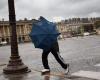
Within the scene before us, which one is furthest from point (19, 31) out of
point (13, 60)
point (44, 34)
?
→ point (44, 34)

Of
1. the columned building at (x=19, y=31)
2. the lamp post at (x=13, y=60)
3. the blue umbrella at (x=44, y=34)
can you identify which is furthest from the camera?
the columned building at (x=19, y=31)

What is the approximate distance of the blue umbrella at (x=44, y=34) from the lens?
10609 mm

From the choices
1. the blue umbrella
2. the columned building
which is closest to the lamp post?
the blue umbrella

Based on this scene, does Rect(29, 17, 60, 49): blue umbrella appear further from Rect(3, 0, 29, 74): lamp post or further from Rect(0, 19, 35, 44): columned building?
Rect(0, 19, 35, 44): columned building

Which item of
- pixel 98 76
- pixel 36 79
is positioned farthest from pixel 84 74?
pixel 36 79

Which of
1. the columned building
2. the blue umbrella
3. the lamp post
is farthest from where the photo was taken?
the columned building

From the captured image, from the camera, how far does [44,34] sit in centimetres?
1065

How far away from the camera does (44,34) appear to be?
10.6 m

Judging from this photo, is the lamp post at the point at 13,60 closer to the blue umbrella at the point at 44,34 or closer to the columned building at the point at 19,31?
the blue umbrella at the point at 44,34

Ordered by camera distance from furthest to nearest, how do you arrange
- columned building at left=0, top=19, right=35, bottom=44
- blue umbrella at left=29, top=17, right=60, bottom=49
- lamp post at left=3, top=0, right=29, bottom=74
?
columned building at left=0, top=19, right=35, bottom=44 < lamp post at left=3, top=0, right=29, bottom=74 < blue umbrella at left=29, top=17, right=60, bottom=49

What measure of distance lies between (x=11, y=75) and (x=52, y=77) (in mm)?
1703

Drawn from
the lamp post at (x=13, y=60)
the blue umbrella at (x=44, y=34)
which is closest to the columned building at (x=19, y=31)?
the lamp post at (x=13, y=60)

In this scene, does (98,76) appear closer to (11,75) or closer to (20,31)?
(11,75)

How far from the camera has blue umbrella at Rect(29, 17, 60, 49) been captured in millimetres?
10609
